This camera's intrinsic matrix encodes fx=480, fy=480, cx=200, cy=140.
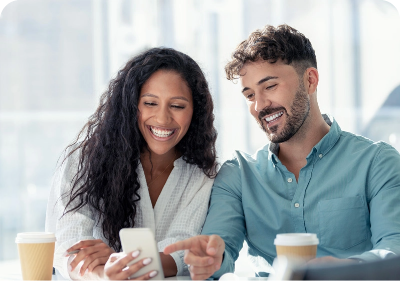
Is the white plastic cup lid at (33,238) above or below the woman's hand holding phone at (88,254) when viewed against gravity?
above

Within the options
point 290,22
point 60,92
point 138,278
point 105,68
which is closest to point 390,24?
point 290,22

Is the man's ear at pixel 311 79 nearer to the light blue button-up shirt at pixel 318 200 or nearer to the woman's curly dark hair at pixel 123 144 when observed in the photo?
the light blue button-up shirt at pixel 318 200

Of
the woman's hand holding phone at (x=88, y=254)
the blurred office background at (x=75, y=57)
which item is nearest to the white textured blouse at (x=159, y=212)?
the woman's hand holding phone at (x=88, y=254)

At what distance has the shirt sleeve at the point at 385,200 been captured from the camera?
1.50m

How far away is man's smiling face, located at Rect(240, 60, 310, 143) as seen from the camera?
6.03ft

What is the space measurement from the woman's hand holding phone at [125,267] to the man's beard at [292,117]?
86cm

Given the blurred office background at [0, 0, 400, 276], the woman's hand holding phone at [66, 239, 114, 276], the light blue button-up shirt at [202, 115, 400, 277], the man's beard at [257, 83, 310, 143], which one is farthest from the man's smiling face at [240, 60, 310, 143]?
the blurred office background at [0, 0, 400, 276]

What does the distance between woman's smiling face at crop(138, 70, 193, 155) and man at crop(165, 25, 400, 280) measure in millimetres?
239

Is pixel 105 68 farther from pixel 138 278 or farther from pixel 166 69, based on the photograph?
pixel 138 278

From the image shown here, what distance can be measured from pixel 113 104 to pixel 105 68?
2.77m

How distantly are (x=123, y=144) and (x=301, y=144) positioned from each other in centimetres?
70

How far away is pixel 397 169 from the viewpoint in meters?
1.68

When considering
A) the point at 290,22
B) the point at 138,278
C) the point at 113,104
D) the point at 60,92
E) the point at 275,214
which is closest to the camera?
the point at 138,278

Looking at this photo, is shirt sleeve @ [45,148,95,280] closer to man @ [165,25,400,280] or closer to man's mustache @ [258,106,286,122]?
man @ [165,25,400,280]
